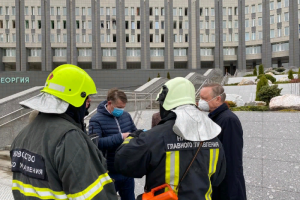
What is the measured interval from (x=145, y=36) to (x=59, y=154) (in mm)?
41989

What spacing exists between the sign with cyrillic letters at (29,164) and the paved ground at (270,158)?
3204 mm

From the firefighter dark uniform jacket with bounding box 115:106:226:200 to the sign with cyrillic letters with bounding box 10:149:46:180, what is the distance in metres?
0.55

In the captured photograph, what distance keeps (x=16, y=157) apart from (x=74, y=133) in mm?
457

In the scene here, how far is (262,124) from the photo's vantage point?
225 inches

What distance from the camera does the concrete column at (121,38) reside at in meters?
41.2

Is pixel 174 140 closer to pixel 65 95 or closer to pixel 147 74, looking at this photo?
pixel 65 95

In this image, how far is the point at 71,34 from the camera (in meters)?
41.6

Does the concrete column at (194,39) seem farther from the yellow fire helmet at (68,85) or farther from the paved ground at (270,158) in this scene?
the yellow fire helmet at (68,85)

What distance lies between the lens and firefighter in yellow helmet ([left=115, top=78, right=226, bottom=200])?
1.68 meters

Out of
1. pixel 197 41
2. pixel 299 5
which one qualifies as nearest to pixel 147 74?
pixel 197 41

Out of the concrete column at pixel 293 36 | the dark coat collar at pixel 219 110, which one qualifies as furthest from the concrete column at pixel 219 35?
the dark coat collar at pixel 219 110

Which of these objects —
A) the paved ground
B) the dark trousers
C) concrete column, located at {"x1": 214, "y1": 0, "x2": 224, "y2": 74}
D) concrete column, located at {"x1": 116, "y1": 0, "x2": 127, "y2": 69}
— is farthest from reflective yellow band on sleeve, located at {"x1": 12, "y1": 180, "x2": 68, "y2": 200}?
concrete column, located at {"x1": 214, "y1": 0, "x2": 224, "y2": 74}

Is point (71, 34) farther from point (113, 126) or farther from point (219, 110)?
point (219, 110)

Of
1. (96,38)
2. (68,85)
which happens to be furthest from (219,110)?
(96,38)
